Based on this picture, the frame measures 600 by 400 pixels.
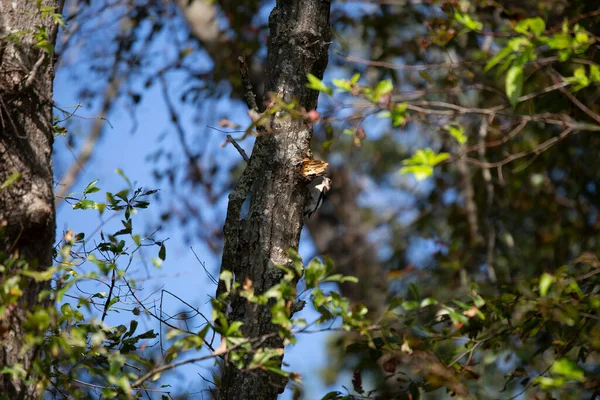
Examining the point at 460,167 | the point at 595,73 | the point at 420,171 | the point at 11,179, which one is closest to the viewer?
the point at 11,179

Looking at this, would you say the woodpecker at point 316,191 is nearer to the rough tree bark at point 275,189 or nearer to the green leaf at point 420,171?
the rough tree bark at point 275,189

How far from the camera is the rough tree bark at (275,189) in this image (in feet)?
6.55

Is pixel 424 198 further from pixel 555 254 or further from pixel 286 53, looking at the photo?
pixel 286 53

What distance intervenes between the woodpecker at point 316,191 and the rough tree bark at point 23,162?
0.89 metres

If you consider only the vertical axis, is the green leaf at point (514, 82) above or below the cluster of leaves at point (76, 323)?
above

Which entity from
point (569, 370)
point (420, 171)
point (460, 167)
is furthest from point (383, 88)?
point (460, 167)

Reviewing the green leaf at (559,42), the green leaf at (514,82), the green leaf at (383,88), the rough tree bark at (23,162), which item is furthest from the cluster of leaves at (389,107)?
the rough tree bark at (23,162)

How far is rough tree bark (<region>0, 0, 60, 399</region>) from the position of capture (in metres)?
1.64

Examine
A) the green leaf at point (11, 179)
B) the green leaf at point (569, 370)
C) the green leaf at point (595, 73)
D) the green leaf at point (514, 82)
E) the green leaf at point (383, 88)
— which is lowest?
the green leaf at point (569, 370)

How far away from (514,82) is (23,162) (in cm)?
153

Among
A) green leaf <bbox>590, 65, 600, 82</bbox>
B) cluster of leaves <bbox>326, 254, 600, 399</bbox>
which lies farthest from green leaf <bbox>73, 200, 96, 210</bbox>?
green leaf <bbox>590, 65, 600, 82</bbox>

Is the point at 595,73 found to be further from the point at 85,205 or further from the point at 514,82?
the point at 85,205

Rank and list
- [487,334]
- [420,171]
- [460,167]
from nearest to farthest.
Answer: [420,171], [487,334], [460,167]

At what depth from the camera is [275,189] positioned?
2.11m
